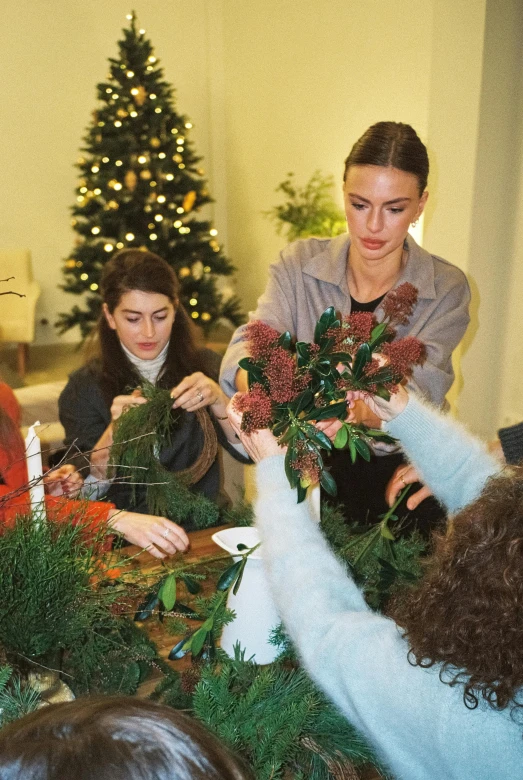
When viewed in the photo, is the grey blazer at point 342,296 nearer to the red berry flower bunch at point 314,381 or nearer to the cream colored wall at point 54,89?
the red berry flower bunch at point 314,381

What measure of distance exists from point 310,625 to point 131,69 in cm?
518

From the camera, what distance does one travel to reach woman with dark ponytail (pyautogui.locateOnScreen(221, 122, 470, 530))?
1676mm

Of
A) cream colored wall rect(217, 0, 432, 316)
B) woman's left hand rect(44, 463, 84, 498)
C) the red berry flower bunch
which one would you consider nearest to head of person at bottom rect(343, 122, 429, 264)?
the red berry flower bunch

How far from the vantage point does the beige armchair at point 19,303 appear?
245 inches

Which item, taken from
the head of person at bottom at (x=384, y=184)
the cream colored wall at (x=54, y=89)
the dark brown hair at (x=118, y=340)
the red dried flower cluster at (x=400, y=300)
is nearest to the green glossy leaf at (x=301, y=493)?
the red dried flower cluster at (x=400, y=300)

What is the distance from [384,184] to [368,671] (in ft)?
3.80

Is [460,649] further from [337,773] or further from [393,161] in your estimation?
[393,161]

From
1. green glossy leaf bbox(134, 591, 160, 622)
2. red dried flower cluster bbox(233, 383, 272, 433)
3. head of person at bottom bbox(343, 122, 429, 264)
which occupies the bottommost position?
green glossy leaf bbox(134, 591, 160, 622)

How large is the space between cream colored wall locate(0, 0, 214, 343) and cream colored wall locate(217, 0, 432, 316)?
487mm

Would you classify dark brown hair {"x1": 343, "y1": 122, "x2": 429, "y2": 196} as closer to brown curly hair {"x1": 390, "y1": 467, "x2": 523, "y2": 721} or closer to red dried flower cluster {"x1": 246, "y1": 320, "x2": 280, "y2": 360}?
red dried flower cluster {"x1": 246, "y1": 320, "x2": 280, "y2": 360}

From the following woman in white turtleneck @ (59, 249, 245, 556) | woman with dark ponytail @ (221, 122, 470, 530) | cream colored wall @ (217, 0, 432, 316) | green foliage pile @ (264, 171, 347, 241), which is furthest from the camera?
green foliage pile @ (264, 171, 347, 241)

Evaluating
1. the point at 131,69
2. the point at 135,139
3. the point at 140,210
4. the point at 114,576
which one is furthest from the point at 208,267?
the point at 114,576

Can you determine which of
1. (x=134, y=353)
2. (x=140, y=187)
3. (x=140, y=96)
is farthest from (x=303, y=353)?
(x=140, y=96)

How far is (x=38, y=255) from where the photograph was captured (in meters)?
7.07
